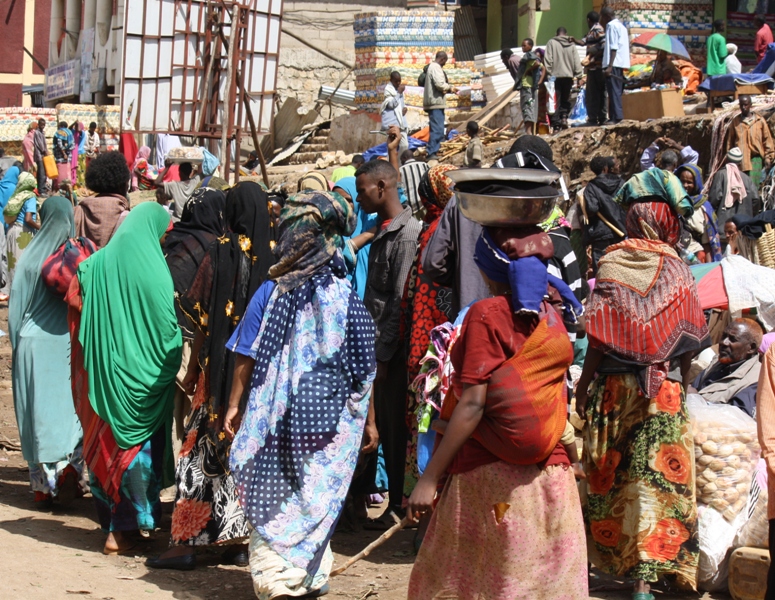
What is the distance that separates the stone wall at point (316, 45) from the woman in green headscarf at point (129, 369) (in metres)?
18.4

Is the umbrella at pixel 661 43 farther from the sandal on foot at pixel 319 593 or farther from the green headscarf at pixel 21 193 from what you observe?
the sandal on foot at pixel 319 593

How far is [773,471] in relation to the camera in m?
3.47

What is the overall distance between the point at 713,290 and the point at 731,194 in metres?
4.74

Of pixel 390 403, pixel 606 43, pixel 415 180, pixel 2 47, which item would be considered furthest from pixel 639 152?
pixel 2 47

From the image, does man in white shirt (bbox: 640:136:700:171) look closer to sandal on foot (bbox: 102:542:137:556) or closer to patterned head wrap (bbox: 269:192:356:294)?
patterned head wrap (bbox: 269:192:356:294)

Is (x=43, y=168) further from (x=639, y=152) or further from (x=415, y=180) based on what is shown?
(x=415, y=180)

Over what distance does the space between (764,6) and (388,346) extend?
16.0 metres

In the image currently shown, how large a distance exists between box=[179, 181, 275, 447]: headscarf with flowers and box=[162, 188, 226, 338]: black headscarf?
0.45 meters

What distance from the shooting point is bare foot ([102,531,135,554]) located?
17.9 ft

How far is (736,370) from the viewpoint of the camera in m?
5.92

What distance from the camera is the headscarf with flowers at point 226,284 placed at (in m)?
5.14

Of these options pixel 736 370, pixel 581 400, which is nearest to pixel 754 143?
pixel 736 370

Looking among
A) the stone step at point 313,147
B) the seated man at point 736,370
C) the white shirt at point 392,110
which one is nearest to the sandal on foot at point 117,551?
→ the seated man at point 736,370

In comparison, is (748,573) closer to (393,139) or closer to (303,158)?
(393,139)
